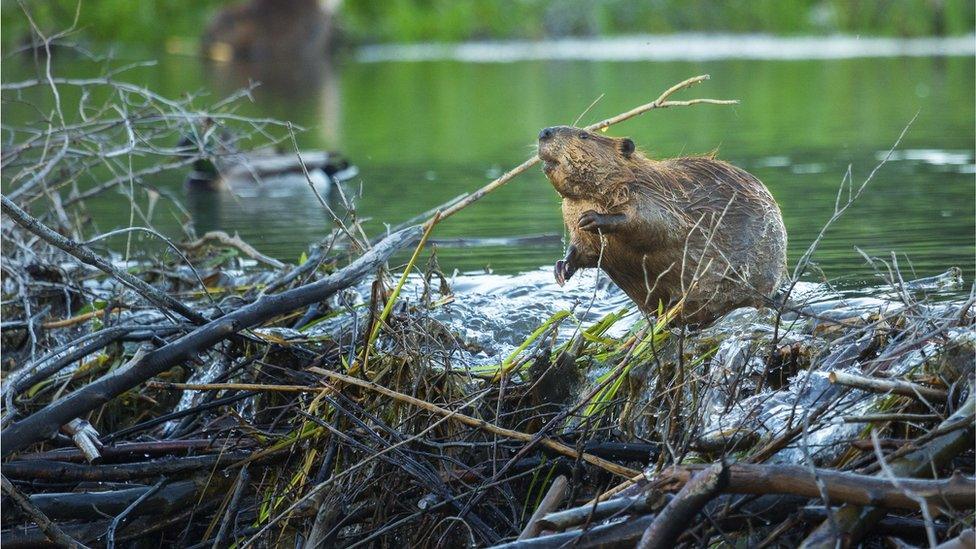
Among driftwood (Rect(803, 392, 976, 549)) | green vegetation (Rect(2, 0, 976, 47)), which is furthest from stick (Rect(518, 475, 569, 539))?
green vegetation (Rect(2, 0, 976, 47))

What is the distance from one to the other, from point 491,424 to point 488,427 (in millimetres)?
98

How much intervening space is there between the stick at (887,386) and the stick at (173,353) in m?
1.57

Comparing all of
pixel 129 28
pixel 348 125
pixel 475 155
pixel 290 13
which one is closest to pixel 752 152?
pixel 475 155

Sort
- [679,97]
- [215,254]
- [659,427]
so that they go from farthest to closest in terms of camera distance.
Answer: [679,97] < [215,254] < [659,427]

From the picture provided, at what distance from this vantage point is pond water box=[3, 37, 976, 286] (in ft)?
23.1

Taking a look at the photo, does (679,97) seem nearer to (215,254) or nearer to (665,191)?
(215,254)

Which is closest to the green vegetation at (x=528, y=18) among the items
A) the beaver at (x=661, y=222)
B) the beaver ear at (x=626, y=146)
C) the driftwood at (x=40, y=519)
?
the beaver at (x=661, y=222)

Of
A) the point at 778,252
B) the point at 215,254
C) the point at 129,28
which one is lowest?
the point at 129,28

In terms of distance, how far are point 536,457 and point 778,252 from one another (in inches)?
44.4

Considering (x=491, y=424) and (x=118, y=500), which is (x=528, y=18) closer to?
(x=118, y=500)

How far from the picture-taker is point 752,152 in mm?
11047

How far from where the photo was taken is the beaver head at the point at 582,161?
399cm

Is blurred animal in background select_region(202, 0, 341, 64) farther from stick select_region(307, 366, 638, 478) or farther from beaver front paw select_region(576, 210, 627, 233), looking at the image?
stick select_region(307, 366, 638, 478)

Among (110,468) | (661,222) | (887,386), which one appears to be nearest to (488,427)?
(661,222)
